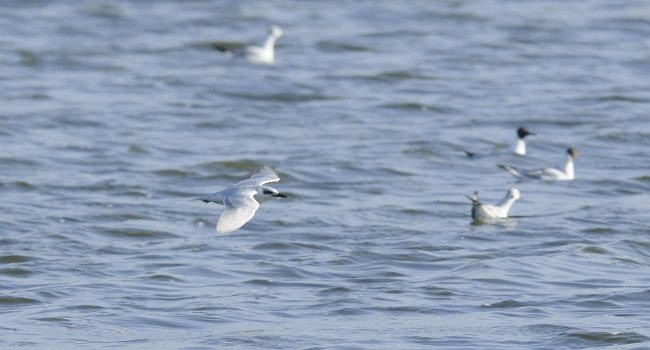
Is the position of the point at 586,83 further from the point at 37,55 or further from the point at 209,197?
the point at 209,197

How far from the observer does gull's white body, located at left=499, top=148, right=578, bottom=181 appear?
1565cm

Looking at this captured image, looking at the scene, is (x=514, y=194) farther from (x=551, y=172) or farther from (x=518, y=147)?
(x=518, y=147)

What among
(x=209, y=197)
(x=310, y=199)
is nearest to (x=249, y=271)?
(x=209, y=197)

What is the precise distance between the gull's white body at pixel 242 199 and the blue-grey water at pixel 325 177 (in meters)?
0.69

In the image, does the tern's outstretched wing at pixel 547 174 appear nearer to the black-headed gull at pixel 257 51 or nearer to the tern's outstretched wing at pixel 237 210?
the tern's outstretched wing at pixel 237 210

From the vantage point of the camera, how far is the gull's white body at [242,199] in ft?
32.1

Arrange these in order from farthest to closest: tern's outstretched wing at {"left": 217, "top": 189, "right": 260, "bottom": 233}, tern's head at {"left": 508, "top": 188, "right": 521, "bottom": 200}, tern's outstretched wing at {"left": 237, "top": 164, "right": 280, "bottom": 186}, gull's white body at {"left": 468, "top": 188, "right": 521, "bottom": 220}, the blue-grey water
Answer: tern's head at {"left": 508, "top": 188, "right": 521, "bottom": 200}
gull's white body at {"left": 468, "top": 188, "right": 521, "bottom": 220}
tern's outstretched wing at {"left": 237, "top": 164, "right": 280, "bottom": 186}
the blue-grey water
tern's outstretched wing at {"left": 217, "top": 189, "right": 260, "bottom": 233}

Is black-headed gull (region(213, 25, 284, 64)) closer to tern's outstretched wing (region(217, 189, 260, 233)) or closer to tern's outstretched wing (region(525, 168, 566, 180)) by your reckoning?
tern's outstretched wing (region(525, 168, 566, 180))

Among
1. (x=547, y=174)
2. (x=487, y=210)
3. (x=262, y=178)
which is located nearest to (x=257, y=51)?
(x=547, y=174)

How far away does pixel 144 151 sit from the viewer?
55.8ft

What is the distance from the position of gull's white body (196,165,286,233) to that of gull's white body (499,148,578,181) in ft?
15.3

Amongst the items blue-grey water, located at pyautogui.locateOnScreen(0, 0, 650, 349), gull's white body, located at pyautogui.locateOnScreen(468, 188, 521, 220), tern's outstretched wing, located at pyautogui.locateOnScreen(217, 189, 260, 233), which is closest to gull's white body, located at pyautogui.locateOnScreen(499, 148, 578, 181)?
blue-grey water, located at pyautogui.locateOnScreen(0, 0, 650, 349)

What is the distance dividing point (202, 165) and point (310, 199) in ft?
5.67

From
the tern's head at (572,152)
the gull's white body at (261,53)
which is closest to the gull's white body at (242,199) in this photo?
the tern's head at (572,152)
